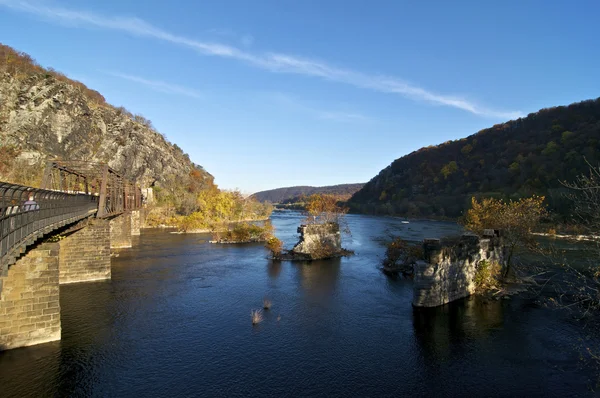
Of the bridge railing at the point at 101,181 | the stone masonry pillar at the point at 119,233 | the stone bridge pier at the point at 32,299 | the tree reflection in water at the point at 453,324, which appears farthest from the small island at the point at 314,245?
the stone bridge pier at the point at 32,299

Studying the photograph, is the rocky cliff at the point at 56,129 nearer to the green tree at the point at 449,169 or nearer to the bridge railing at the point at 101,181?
the bridge railing at the point at 101,181

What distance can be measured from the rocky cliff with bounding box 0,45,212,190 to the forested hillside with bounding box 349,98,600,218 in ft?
291

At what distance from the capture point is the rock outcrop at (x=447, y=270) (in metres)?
22.5

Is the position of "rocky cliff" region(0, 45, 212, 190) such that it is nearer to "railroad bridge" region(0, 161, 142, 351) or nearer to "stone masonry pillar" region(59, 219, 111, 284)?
"stone masonry pillar" region(59, 219, 111, 284)

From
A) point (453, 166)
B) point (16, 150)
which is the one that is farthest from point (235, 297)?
point (453, 166)

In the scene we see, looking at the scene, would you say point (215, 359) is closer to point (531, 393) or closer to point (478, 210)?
point (531, 393)

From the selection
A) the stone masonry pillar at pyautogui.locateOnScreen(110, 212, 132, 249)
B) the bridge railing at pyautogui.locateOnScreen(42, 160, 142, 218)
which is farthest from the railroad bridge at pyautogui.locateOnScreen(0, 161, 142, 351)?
the stone masonry pillar at pyautogui.locateOnScreen(110, 212, 132, 249)

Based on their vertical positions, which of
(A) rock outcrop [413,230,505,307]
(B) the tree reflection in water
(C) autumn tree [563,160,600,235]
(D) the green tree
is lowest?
(B) the tree reflection in water

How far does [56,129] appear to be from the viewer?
73312 millimetres

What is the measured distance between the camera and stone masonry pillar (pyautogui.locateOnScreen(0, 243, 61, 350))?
15531 millimetres

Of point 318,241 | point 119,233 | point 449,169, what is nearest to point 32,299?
point 318,241

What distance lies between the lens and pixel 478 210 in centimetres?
3500

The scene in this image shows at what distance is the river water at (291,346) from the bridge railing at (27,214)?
232 inches

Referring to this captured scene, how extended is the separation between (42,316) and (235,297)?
11.9 metres
